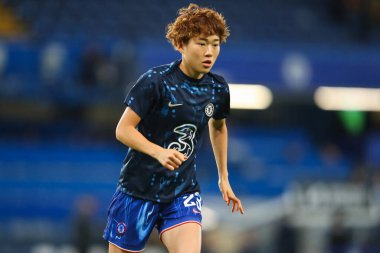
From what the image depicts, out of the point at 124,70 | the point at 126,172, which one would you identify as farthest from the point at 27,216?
the point at 126,172

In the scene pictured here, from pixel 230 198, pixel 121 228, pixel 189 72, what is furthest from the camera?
pixel 230 198

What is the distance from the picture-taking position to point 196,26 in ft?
18.5

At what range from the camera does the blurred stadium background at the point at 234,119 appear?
564 inches

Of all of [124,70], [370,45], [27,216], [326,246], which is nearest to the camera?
[326,246]

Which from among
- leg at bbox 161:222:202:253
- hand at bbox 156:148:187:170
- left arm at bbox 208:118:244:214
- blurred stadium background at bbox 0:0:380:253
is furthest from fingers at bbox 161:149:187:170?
blurred stadium background at bbox 0:0:380:253

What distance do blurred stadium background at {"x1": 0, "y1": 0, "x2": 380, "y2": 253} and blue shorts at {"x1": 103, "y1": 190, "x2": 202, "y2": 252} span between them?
7.34 metres

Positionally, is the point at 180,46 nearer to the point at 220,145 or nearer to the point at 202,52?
the point at 202,52

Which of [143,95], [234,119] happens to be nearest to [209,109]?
[143,95]

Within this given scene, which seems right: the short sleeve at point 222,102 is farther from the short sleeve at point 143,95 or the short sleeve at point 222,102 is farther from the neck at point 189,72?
the short sleeve at point 143,95

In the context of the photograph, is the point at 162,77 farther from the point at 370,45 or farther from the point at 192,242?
the point at 370,45

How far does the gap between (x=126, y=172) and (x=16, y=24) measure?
13.3 m

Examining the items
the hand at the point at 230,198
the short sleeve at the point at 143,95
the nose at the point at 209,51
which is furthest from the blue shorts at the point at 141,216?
the nose at the point at 209,51

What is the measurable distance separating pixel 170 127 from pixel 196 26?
70 cm

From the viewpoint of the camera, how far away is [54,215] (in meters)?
16.1
